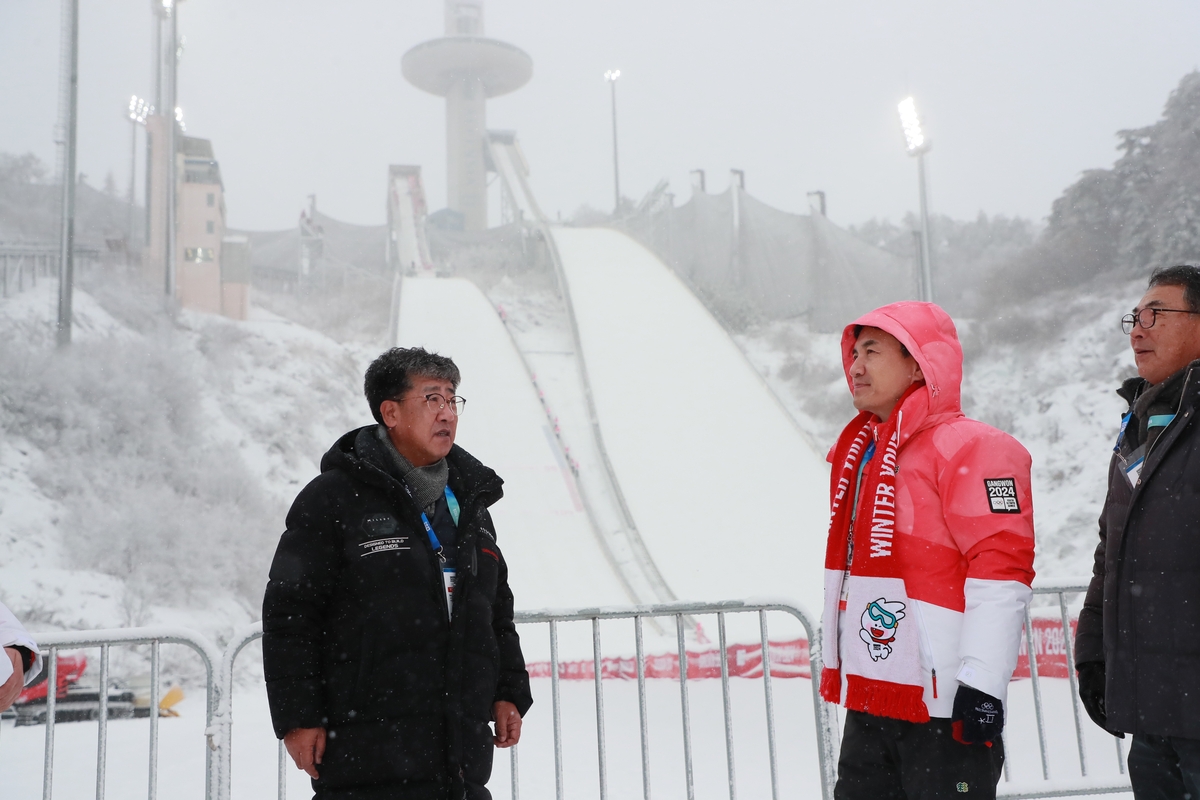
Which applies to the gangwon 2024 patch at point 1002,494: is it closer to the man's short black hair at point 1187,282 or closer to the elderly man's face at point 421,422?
the man's short black hair at point 1187,282

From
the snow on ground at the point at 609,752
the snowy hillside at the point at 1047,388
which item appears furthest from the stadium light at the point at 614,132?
the snow on ground at the point at 609,752

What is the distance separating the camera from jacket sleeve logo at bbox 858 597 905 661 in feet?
6.26

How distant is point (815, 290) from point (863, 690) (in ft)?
72.9

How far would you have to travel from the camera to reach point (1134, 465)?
2.13 metres

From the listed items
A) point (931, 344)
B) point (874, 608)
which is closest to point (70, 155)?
point (931, 344)

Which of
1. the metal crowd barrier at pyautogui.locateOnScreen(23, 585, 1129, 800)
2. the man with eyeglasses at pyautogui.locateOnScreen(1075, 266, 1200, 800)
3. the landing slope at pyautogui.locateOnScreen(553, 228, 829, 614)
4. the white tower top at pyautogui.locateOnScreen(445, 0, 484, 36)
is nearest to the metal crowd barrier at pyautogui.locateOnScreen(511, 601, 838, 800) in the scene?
the metal crowd barrier at pyautogui.locateOnScreen(23, 585, 1129, 800)

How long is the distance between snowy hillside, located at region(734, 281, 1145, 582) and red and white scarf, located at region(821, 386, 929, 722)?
10.6 metres

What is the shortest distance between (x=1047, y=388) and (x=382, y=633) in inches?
622

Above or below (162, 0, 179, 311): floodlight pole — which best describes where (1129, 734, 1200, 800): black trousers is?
below

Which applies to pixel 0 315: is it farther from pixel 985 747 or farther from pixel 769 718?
pixel 985 747

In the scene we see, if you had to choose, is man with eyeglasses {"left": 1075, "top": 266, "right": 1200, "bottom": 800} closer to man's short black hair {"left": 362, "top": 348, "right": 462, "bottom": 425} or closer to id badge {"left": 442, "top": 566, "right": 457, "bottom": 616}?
id badge {"left": 442, "top": 566, "right": 457, "bottom": 616}

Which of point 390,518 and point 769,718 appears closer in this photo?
point 390,518

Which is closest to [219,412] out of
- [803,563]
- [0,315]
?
[0,315]

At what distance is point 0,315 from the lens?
13.4m
